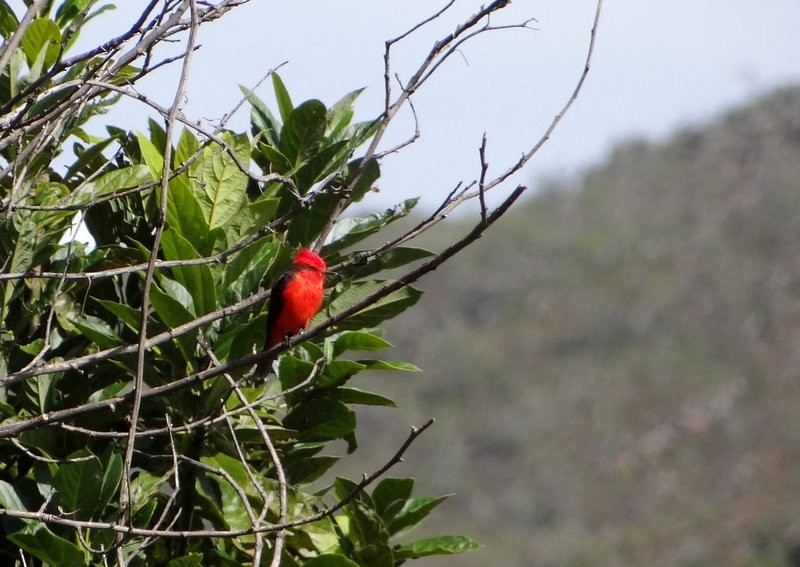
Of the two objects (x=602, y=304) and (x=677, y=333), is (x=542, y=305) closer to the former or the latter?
(x=602, y=304)

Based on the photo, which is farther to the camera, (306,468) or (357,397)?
(306,468)

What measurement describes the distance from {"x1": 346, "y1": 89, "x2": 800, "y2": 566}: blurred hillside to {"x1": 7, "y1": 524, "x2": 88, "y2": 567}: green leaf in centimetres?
1997

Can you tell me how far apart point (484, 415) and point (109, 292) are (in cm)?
2566

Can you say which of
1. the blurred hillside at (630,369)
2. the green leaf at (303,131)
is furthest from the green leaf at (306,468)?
the blurred hillside at (630,369)

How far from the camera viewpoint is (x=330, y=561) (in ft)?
10.5

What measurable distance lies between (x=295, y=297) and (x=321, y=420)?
54.2 inches

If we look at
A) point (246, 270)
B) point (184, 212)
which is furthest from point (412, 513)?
point (184, 212)

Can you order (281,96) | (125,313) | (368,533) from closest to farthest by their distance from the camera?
(125,313) < (368,533) < (281,96)

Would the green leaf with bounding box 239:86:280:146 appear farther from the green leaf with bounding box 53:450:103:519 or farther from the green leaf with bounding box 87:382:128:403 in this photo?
the green leaf with bounding box 53:450:103:519

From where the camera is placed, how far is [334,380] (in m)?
3.57

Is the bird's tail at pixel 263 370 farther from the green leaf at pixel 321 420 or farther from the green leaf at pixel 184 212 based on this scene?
the green leaf at pixel 184 212

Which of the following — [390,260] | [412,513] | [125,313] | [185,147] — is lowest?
[412,513]

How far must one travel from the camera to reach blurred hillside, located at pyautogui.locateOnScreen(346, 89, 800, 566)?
23672 millimetres

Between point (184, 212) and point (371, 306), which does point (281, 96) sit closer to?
point (184, 212)
